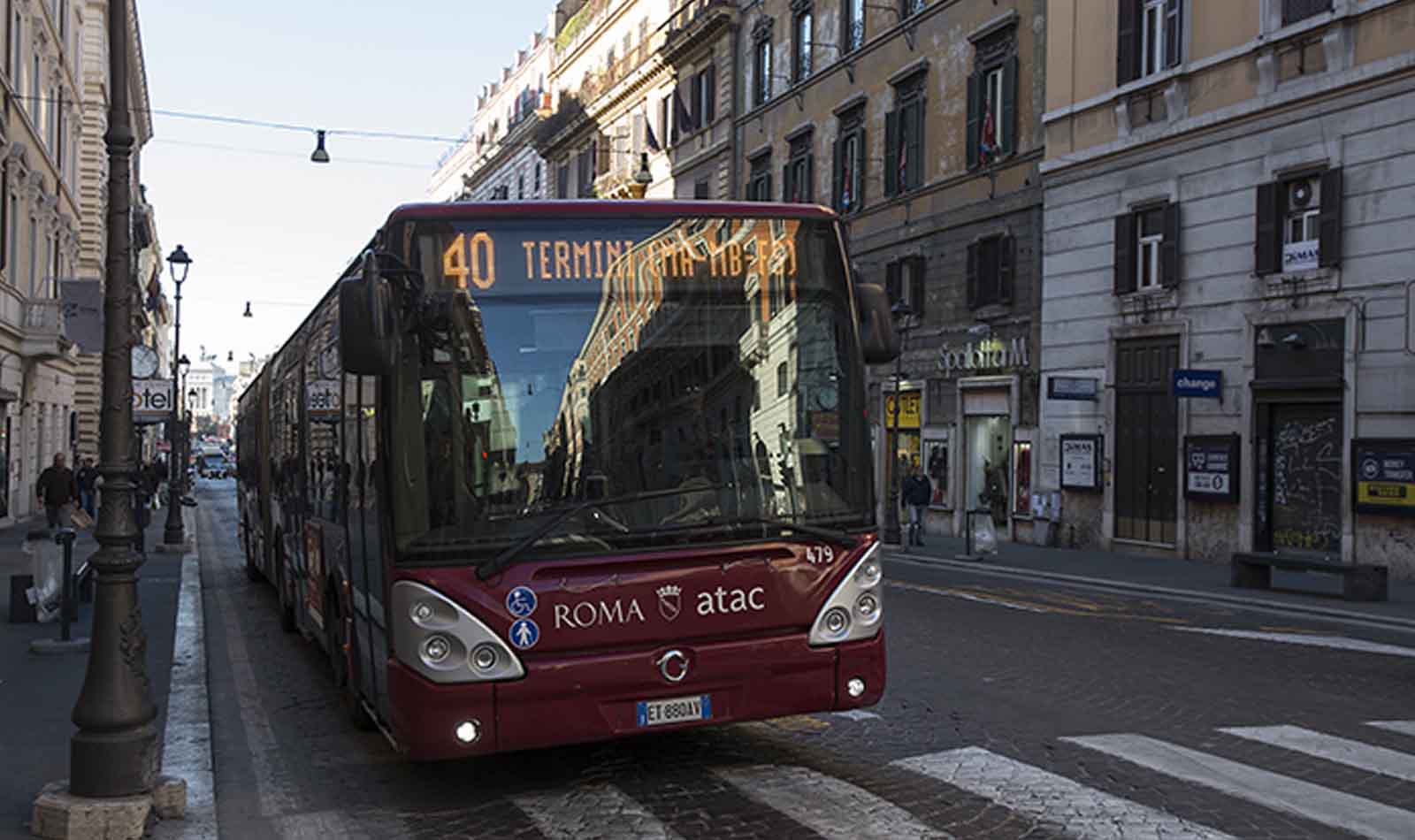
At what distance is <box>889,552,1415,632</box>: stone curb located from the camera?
1462 cm

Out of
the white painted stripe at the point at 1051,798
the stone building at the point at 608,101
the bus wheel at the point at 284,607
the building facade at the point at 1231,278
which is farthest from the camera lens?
the stone building at the point at 608,101

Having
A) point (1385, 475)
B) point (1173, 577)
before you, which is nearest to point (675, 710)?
point (1173, 577)

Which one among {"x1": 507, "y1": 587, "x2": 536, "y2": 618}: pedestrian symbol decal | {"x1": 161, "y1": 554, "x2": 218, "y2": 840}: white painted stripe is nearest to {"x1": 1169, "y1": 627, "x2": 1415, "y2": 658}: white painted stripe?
{"x1": 507, "y1": 587, "x2": 536, "y2": 618}: pedestrian symbol decal

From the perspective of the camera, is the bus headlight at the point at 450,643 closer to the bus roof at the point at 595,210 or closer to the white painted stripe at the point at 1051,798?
the bus roof at the point at 595,210

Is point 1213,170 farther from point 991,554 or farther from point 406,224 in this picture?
point 406,224

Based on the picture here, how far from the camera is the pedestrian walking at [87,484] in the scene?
1359 inches

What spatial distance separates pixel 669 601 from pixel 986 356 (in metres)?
22.9

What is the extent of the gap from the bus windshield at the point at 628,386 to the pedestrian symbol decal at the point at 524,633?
32cm

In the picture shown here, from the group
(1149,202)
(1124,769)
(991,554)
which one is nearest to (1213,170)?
(1149,202)

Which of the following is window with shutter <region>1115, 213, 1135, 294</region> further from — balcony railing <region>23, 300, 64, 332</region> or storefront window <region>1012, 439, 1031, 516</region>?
balcony railing <region>23, 300, 64, 332</region>

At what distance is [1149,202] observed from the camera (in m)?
23.9

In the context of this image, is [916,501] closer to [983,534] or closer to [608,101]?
[983,534]

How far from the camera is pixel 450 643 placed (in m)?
6.17

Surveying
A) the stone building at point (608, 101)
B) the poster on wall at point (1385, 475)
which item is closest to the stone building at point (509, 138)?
the stone building at point (608, 101)
